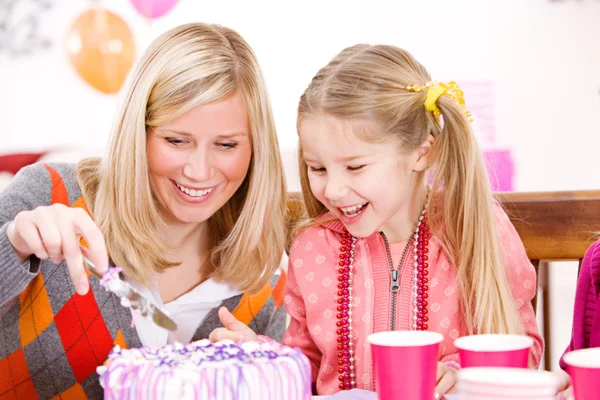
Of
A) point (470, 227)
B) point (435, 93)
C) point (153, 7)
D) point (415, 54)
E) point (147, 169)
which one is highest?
point (153, 7)

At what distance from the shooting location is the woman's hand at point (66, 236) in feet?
2.98

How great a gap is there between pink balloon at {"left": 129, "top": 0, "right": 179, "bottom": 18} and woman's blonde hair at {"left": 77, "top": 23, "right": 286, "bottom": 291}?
1.65m

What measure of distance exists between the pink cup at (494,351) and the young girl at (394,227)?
422 millimetres

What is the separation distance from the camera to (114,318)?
149 cm

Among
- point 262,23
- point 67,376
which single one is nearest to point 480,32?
point 262,23

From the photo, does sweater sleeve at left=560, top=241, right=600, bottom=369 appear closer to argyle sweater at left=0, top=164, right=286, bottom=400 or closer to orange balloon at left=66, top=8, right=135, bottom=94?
argyle sweater at left=0, top=164, right=286, bottom=400

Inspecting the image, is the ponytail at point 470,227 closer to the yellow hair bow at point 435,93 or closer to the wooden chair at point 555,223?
the yellow hair bow at point 435,93

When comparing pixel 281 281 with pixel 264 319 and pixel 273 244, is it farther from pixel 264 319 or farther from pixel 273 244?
pixel 273 244

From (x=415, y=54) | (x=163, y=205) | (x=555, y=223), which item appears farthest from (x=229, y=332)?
(x=415, y=54)

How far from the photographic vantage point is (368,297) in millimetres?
1359

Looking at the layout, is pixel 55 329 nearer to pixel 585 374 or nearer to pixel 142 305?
pixel 142 305

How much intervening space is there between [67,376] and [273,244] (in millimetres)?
516

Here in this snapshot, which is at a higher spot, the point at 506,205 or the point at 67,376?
the point at 506,205

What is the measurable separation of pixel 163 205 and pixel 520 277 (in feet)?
2.46
